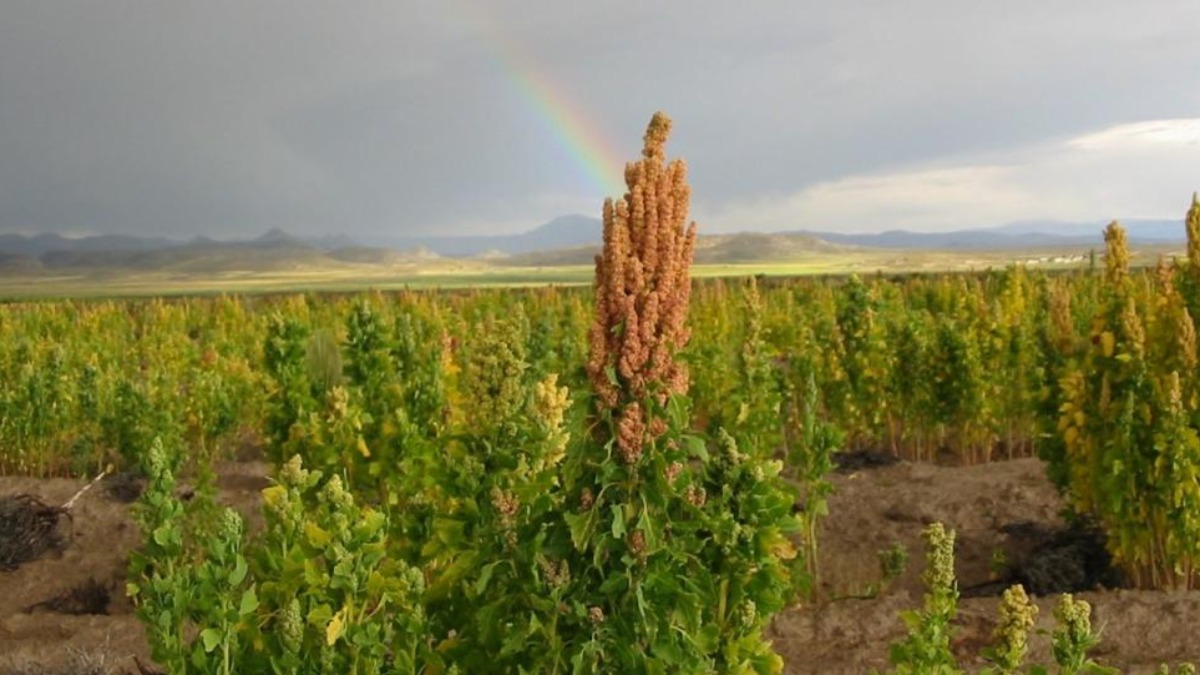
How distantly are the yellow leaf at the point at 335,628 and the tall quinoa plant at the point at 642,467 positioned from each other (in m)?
0.77

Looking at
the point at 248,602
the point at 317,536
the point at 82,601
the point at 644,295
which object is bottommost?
the point at 82,601

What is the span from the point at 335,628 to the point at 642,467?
4.00 ft

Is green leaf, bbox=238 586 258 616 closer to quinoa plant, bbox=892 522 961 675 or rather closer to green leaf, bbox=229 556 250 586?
green leaf, bbox=229 556 250 586

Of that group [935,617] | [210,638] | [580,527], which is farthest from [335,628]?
[935,617]

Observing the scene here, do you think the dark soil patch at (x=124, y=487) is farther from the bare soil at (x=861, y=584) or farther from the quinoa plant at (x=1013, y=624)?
the quinoa plant at (x=1013, y=624)

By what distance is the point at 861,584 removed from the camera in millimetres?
8531

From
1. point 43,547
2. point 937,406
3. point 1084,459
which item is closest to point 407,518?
point 1084,459

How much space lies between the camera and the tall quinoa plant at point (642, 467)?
3.65m

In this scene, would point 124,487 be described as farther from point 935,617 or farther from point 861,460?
point 935,617

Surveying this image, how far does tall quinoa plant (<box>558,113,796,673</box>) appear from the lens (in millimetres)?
3648

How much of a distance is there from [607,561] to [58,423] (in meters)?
12.1

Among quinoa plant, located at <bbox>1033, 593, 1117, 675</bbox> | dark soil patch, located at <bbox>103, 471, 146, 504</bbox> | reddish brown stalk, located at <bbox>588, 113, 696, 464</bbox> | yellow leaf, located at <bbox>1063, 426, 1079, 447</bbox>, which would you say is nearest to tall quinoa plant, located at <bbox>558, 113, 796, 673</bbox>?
reddish brown stalk, located at <bbox>588, 113, 696, 464</bbox>

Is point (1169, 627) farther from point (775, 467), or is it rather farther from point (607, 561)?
point (607, 561)

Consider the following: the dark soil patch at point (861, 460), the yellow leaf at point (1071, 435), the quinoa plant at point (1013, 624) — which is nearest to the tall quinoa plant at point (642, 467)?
the quinoa plant at point (1013, 624)
